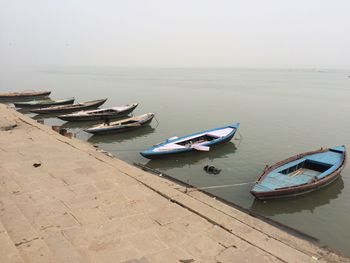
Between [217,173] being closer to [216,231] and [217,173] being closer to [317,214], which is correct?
[317,214]

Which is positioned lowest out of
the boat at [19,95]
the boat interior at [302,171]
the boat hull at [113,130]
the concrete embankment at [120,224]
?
the boat at [19,95]

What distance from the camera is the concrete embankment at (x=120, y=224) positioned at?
21.9 feet

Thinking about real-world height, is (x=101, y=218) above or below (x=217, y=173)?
above

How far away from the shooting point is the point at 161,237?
732 cm

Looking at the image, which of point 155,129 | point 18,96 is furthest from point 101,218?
point 18,96

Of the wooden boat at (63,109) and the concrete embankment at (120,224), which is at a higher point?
the concrete embankment at (120,224)

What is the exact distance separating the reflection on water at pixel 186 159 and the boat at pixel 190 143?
1.33ft

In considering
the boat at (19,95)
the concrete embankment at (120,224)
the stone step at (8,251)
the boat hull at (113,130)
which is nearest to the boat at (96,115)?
the boat hull at (113,130)

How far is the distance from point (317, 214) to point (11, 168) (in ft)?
37.5

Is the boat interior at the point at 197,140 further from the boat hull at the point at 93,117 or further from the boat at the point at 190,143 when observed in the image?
the boat hull at the point at 93,117

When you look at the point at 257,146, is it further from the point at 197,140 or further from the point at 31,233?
the point at 31,233

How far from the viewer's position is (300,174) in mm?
14289

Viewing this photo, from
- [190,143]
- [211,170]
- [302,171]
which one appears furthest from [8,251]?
[190,143]

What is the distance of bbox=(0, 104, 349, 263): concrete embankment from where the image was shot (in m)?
6.66
